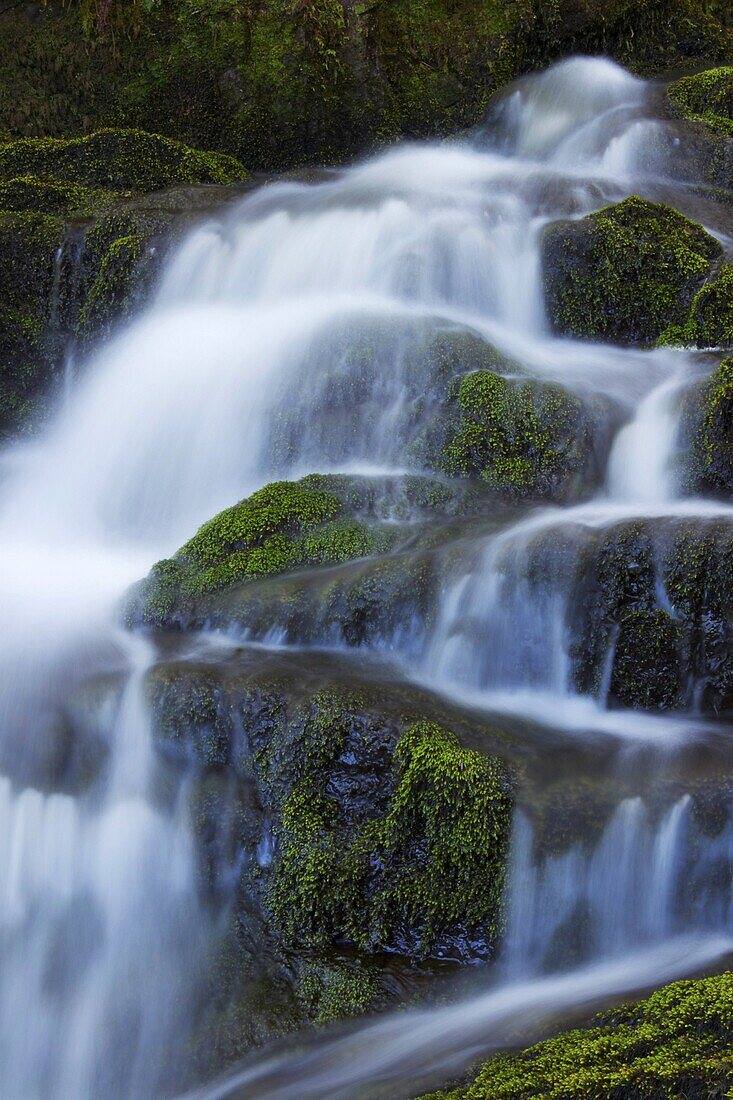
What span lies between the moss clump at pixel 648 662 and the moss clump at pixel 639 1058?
168 centimetres

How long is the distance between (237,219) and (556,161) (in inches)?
136

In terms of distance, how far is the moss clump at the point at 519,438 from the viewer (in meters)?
6.95

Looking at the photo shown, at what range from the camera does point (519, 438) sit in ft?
23.1

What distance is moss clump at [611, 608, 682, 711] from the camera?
536cm

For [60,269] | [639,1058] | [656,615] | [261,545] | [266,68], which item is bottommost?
[639,1058]

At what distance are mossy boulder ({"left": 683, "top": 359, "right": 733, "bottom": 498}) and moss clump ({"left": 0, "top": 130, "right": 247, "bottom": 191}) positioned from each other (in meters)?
6.63

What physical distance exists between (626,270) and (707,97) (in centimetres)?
402

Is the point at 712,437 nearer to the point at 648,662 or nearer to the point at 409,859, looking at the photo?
→ the point at 648,662

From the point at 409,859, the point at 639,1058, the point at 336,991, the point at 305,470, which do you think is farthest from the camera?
the point at 305,470

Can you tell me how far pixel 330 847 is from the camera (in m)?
4.82

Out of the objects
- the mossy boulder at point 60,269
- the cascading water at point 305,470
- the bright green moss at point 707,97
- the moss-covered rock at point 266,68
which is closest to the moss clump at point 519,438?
the cascading water at point 305,470

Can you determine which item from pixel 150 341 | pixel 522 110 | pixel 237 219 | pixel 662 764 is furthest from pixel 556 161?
pixel 662 764

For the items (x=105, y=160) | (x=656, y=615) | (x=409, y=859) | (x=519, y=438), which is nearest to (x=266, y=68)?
(x=105, y=160)

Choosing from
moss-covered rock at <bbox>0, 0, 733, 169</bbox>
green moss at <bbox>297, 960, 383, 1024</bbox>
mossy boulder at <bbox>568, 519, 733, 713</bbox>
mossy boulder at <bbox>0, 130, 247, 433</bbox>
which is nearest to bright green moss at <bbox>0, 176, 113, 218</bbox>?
mossy boulder at <bbox>0, 130, 247, 433</bbox>
